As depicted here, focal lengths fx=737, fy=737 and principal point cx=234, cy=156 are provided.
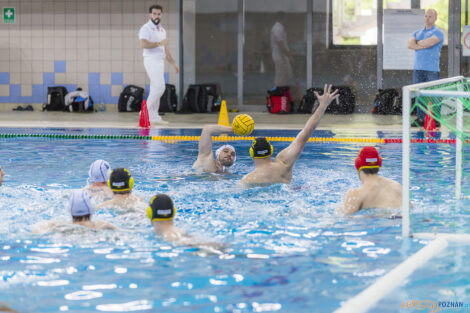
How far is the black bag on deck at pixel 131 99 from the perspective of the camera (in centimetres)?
1642

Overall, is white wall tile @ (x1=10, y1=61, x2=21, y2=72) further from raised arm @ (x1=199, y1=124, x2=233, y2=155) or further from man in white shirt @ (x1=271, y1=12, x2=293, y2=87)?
raised arm @ (x1=199, y1=124, x2=233, y2=155)

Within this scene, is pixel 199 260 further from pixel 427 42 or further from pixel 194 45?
pixel 194 45

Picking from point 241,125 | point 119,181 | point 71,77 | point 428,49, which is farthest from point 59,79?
point 119,181

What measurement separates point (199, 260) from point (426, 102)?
2.00 metres

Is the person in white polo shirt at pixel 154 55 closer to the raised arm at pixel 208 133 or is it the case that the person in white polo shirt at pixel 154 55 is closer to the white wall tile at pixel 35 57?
the white wall tile at pixel 35 57

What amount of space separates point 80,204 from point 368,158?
211 centimetres

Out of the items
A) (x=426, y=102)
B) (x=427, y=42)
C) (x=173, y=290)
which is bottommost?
(x=173, y=290)

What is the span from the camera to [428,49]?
1196 cm

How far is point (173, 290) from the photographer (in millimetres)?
3795

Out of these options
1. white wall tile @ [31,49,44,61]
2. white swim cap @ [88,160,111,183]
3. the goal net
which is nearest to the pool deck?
white wall tile @ [31,49,44,61]

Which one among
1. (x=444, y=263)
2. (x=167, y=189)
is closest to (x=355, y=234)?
(x=444, y=263)

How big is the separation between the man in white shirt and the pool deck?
125 cm

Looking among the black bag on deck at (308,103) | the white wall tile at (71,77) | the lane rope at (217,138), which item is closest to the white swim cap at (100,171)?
the lane rope at (217,138)

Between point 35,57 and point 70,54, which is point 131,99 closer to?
point 70,54
